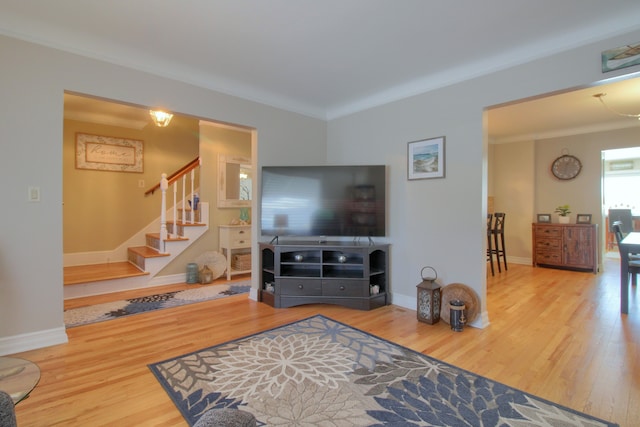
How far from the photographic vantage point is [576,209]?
559 cm

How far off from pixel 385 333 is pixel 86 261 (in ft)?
15.9

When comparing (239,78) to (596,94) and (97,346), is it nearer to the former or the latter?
(97,346)

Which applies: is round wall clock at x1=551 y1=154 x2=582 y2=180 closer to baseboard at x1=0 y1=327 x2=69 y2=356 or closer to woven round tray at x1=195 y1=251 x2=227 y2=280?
woven round tray at x1=195 y1=251 x2=227 y2=280

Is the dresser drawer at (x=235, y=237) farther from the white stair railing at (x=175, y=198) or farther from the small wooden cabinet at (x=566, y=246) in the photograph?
the small wooden cabinet at (x=566, y=246)

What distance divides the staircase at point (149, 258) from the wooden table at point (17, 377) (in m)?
2.78

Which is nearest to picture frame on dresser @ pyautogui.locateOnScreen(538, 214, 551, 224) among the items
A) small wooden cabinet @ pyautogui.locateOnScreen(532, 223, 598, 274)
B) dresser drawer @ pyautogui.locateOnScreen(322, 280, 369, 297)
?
small wooden cabinet @ pyautogui.locateOnScreen(532, 223, 598, 274)

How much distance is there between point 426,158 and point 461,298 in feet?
4.77

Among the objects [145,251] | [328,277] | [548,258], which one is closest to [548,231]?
[548,258]

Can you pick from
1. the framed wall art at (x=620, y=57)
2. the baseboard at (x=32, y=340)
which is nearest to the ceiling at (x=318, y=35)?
the framed wall art at (x=620, y=57)

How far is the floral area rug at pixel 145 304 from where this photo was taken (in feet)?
10.1

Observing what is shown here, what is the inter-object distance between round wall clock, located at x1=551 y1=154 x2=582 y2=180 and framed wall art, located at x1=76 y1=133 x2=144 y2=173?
24.8ft

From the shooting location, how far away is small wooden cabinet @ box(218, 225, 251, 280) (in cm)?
481

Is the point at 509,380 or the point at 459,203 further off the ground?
the point at 459,203

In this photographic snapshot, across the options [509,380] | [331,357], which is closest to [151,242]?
[331,357]
